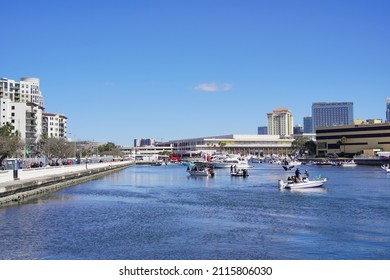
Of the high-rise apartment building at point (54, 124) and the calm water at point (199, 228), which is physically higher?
the high-rise apartment building at point (54, 124)

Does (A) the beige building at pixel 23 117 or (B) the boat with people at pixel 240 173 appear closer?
(B) the boat with people at pixel 240 173

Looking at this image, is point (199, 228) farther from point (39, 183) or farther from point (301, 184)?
point (301, 184)

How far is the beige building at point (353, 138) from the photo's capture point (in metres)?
169

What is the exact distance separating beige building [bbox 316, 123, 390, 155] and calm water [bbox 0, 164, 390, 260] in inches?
5125

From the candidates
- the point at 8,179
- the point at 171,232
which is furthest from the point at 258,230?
the point at 8,179

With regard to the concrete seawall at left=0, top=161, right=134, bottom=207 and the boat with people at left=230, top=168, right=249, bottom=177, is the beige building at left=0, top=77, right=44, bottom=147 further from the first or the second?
the boat with people at left=230, top=168, right=249, bottom=177

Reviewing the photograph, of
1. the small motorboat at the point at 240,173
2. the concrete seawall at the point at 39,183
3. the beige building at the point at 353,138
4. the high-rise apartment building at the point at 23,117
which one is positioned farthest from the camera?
the beige building at the point at 353,138

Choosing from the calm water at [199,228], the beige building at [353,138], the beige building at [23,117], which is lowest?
the calm water at [199,228]

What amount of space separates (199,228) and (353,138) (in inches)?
6222

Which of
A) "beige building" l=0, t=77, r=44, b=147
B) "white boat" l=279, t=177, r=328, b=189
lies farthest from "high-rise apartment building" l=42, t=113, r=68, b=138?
"white boat" l=279, t=177, r=328, b=189

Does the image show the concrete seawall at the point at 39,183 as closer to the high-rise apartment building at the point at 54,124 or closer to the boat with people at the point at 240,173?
the boat with people at the point at 240,173

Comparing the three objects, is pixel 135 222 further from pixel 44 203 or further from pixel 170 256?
pixel 44 203

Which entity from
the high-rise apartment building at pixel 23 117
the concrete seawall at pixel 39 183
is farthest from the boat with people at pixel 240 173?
the high-rise apartment building at pixel 23 117

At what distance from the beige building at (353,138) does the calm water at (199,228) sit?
13017 cm
